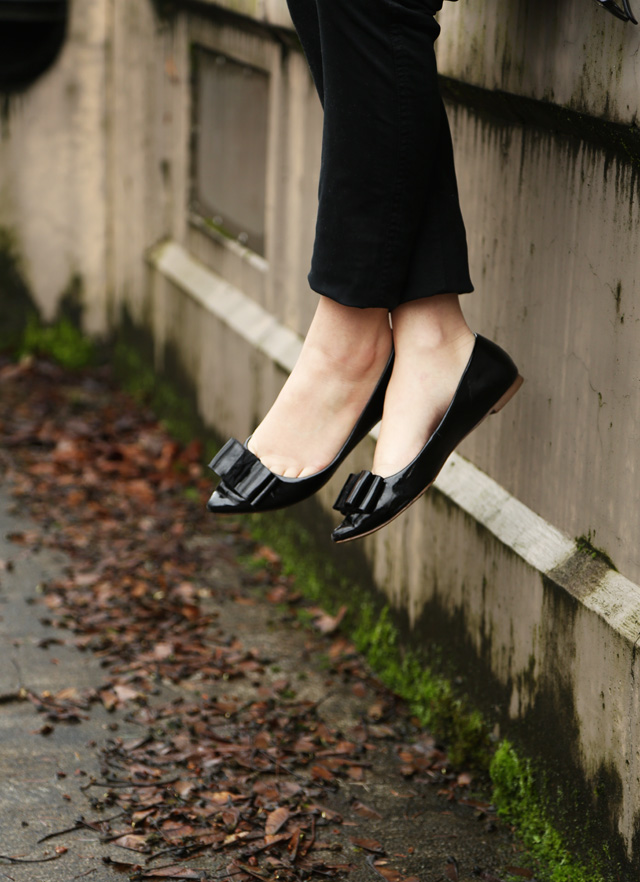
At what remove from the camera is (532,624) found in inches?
93.8

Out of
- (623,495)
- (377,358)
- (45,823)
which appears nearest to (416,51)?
(377,358)

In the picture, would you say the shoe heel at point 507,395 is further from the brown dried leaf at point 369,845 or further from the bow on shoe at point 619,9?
the brown dried leaf at point 369,845

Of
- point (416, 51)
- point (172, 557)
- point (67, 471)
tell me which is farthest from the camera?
point (67, 471)

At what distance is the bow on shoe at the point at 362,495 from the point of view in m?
1.94

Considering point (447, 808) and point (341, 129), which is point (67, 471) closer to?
point (447, 808)

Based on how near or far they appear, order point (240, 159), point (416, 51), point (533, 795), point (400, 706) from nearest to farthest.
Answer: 1. point (416, 51)
2. point (533, 795)
3. point (400, 706)
4. point (240, 159)

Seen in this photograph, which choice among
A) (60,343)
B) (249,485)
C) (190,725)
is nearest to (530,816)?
(190,725)

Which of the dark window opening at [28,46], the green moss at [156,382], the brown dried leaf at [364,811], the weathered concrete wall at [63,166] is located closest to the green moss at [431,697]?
the brown dried leaf at [364,811]

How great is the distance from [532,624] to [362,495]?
64 cm

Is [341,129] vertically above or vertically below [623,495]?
above

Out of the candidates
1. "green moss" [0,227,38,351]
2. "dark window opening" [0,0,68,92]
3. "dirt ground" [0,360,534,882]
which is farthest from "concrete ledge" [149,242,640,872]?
"dark window opening" [0,0,68,92]

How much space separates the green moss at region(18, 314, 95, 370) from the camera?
18.9 ft

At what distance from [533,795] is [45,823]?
1.01 meters

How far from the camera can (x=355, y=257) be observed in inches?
74.4
